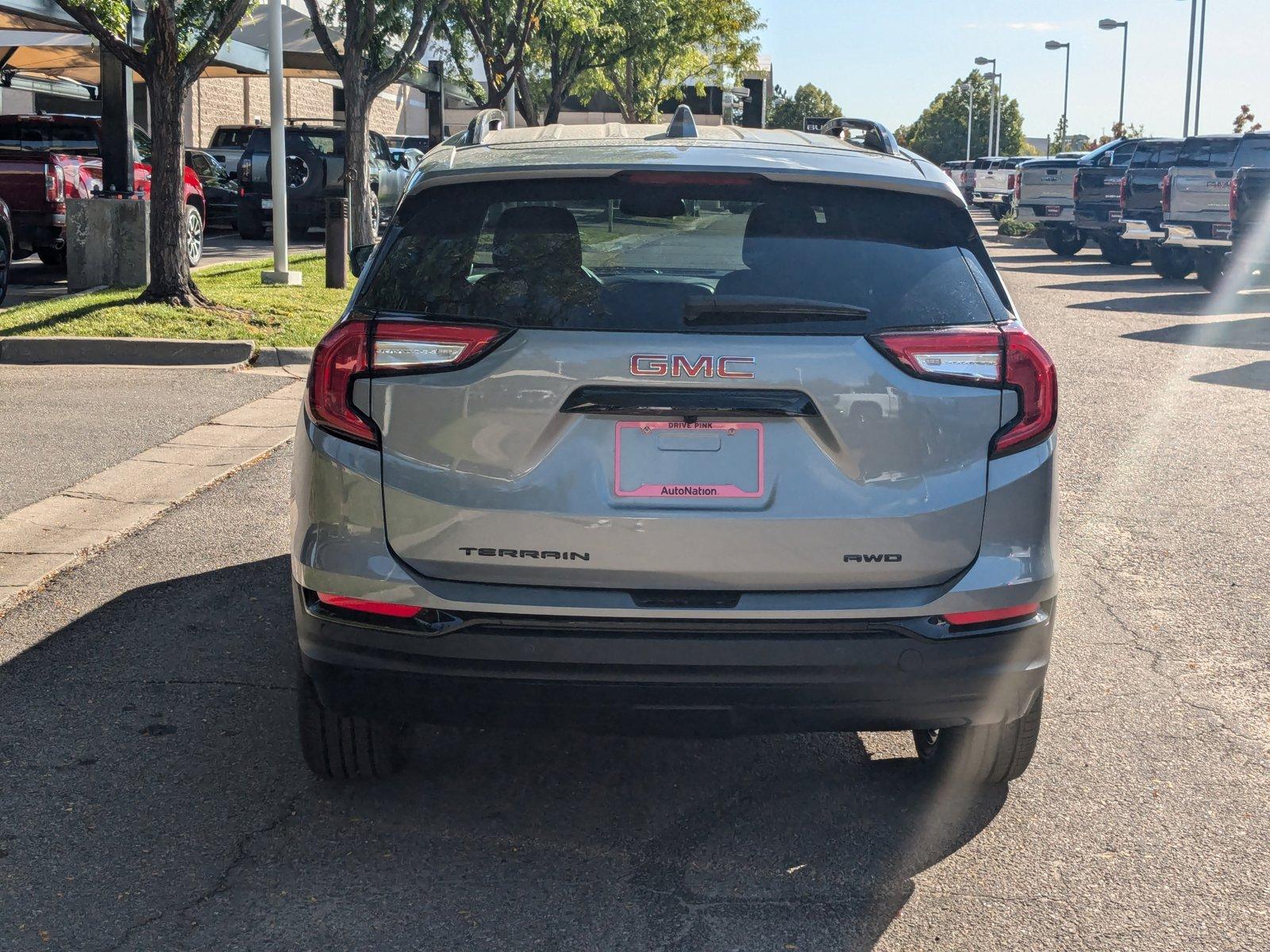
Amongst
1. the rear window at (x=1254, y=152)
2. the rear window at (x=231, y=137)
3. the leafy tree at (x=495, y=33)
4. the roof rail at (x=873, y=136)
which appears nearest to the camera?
the roof rail at (x=873, y=136)

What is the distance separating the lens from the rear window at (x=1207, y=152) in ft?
78.8

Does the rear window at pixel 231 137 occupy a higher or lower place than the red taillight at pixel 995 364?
higher

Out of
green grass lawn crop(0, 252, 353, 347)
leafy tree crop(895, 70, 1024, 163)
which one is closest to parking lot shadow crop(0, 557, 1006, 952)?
green grass lawn crop(0, 252, 353, 347)

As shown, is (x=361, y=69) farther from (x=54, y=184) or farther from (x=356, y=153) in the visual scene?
(x=54, y=184)

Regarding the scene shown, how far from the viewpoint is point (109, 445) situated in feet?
28.5

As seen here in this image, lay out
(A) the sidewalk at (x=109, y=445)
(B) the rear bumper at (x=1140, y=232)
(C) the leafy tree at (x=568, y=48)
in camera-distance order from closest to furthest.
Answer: (A) the sidewalk at (x=109, y=445)
(B) the rear bumper at (x=1140, y=232)
(C) the leafy tree at (x=568, y=48)

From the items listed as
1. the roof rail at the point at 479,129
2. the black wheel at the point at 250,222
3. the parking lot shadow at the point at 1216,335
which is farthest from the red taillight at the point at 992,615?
Answer: the black wheel at the point at 250,222

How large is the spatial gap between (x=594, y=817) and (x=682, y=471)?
3.72 feet

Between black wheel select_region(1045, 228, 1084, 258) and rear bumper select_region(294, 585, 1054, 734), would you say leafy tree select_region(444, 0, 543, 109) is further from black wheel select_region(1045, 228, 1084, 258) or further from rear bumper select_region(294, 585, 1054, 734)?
rear bumper select_region(294, 585, 1054, 734)

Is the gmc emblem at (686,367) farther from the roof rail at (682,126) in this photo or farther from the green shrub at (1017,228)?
the green shrub at (1017,228)

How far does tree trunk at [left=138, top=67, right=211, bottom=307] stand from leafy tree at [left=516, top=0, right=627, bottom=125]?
19.4 metres

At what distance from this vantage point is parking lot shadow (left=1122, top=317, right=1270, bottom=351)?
1546 cm

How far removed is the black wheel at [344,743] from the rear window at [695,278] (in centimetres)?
110

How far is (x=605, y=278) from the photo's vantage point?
11.9 feet
